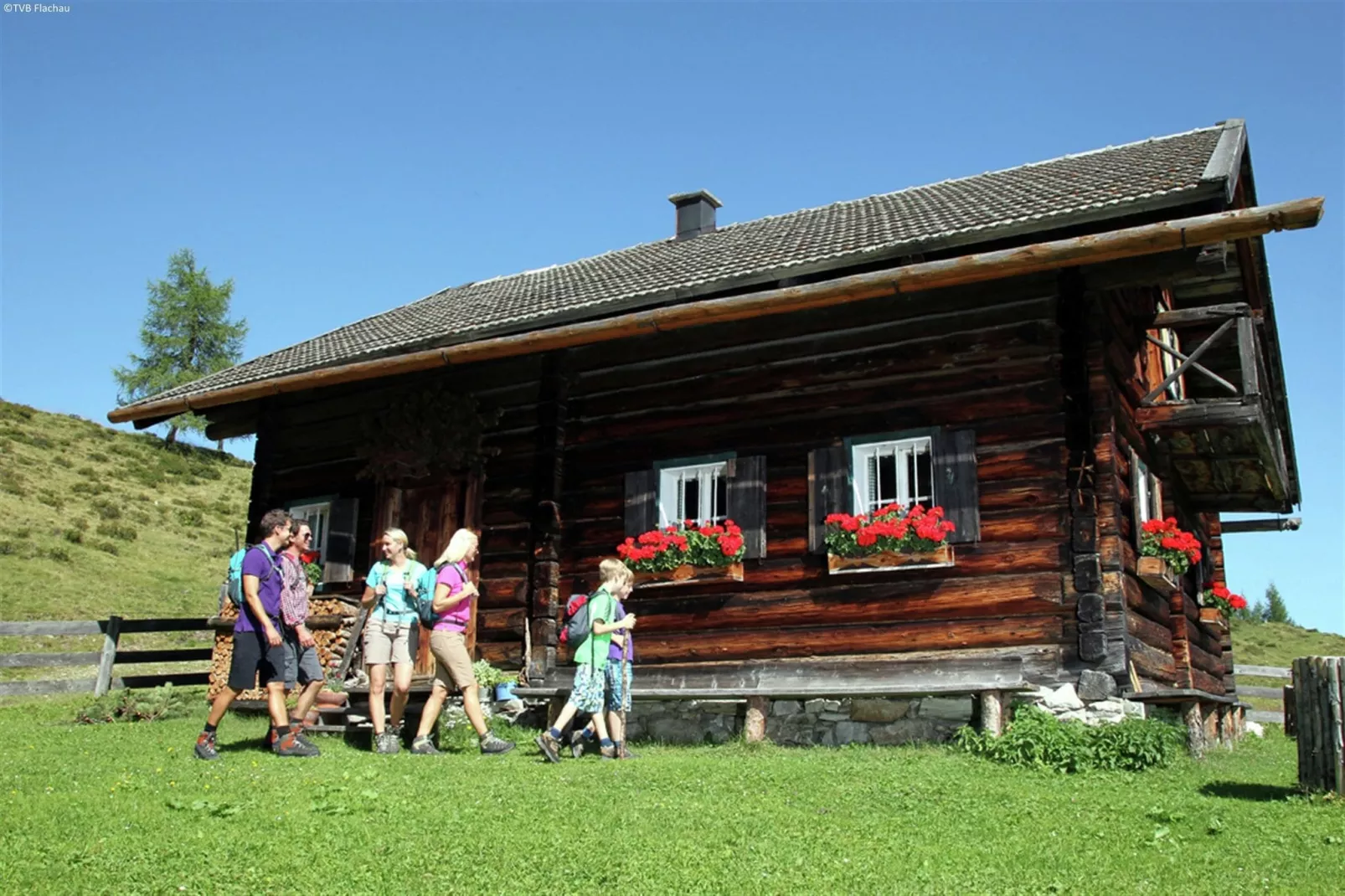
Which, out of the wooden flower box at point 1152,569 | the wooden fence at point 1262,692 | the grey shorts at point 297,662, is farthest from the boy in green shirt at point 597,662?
the wooden fence at point 1262,692

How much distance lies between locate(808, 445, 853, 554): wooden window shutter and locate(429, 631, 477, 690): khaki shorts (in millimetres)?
3701

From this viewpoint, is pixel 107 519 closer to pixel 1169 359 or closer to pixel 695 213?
pixel 695 213

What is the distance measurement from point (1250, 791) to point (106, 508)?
33.4 meters

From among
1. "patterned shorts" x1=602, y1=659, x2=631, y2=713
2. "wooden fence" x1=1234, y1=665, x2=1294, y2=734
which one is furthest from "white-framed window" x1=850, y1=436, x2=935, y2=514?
"wooden fence" x1=1234, y1=665, x2=1294, y2=734

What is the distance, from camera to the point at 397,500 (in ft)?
47.5

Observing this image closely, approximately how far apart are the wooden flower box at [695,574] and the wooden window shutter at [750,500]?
217 millimetres

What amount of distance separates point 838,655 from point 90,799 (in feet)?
21.7

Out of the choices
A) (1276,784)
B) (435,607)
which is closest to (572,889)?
(435,607)

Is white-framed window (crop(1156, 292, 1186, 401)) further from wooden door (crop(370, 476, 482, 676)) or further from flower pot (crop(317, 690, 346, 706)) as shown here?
flower pot (crop(317, 690, 346, 706))

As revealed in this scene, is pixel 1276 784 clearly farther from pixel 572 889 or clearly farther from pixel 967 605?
pixel 572 889

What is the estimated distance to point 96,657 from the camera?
16.8 metres

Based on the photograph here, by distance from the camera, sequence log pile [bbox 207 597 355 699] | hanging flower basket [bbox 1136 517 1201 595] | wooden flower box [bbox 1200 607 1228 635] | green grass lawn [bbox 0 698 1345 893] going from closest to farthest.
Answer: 1. green grass lawn [bbox 0 698 1345 893]
2. hanging flower basket [bbox 1136 517 1201 595]
3. log pile [bbox 207 597 355 699]
4. wooden flower box [bbox 1200 607 1228 635]

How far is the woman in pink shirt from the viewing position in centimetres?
927

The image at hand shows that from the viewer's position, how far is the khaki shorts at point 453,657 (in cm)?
928
